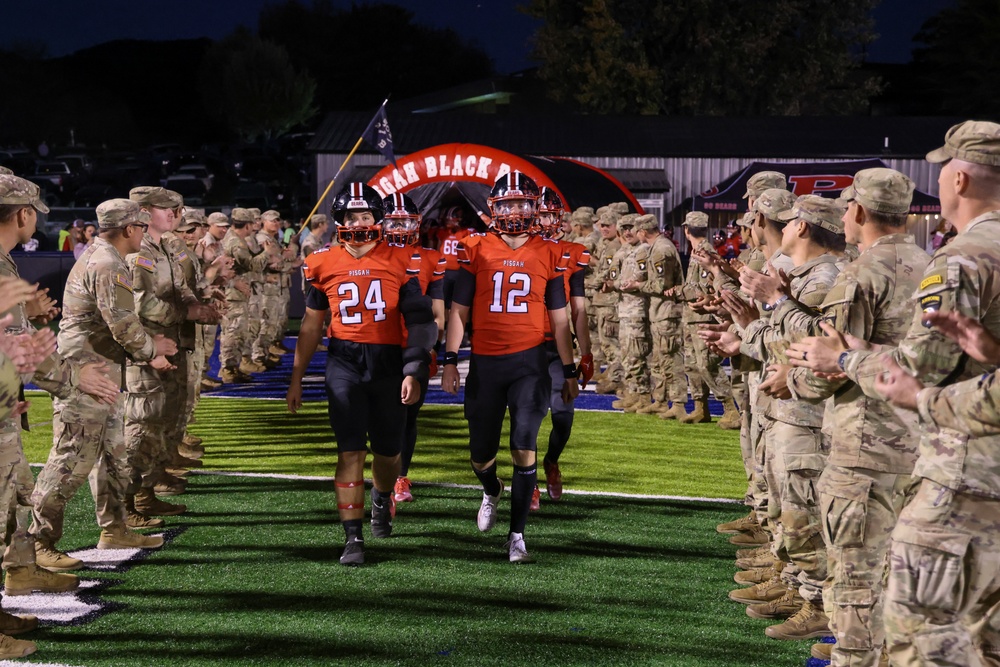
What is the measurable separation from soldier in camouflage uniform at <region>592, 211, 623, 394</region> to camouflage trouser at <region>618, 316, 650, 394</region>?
1224 mm

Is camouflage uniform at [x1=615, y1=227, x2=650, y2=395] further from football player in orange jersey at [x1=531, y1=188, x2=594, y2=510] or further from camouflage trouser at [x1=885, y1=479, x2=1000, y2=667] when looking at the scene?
camouflage trouser at [x1=885, y1=479, x2=1000, y2=667]

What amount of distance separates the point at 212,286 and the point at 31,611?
166 inches

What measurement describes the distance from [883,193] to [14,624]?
5017 mm

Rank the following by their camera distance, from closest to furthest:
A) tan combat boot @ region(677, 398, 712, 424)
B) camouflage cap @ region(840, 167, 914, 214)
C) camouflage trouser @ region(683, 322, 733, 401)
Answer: camouflage cap @ region(840, 167, 914, 214) → camouflage trouser @ region(683, 322, 733, 401) → tan combat boot @ region(677, 398, 712, 424)

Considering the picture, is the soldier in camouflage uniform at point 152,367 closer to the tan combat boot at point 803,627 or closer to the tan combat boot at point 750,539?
the tan combat boot at point 750,539

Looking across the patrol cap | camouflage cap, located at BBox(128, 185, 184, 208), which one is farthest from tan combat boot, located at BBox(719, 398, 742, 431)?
camouflage cap, located at BBox(128, 185, 184, 208)

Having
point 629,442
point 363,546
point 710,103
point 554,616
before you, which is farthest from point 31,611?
point 710,103

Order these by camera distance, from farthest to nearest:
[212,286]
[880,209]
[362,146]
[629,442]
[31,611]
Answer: [362,146], [629,442], [212,286], [31,611], [880,209]

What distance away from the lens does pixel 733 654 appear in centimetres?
597

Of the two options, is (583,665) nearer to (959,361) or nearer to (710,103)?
(959,361)

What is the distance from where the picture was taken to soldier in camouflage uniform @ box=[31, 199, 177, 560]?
23.6 ft

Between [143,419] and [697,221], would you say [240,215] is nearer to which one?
[697,221]

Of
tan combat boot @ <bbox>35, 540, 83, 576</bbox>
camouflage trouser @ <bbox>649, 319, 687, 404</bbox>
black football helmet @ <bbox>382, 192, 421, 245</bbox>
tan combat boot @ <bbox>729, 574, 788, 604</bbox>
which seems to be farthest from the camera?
camouflage trouser @ <bbox>649, 319, 687, 404</bbox>

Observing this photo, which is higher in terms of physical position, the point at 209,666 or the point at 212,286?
the point at 212,286
